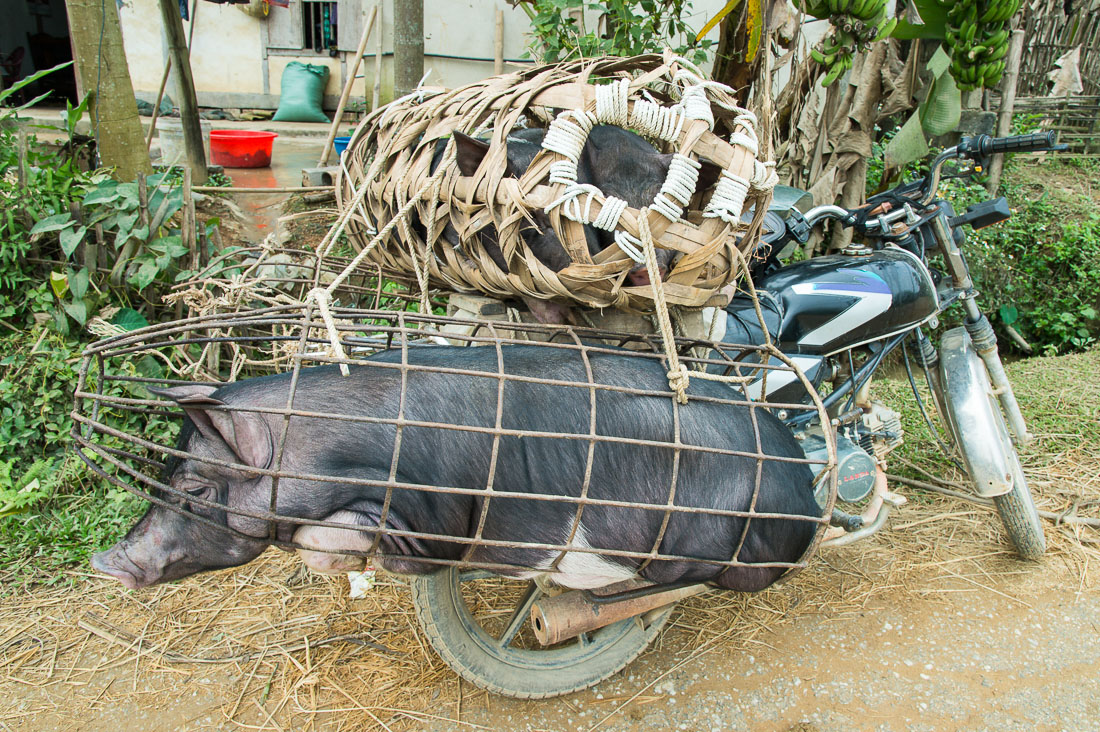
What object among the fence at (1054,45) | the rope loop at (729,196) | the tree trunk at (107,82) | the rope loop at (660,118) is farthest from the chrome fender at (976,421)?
the fence at (1054,45)

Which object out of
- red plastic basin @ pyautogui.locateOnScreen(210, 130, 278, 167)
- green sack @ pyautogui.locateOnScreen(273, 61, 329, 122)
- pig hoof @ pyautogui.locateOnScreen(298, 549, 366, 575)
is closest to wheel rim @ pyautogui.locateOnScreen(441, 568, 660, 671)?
pig hoof @ pyautogui.locateOnScreen(298, 549, 366, 575)

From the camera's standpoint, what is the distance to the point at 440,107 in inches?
84.8

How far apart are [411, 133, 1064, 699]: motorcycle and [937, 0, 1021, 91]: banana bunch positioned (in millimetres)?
693

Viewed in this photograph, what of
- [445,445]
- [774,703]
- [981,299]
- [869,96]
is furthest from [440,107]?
[981,299]

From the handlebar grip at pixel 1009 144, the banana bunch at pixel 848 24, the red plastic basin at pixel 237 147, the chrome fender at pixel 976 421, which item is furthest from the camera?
the red plastic basin at pixel 237 147

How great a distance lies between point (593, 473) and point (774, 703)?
47.6 inches

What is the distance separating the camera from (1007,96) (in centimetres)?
607

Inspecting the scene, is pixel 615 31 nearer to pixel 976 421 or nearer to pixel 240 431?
pixel 976 421

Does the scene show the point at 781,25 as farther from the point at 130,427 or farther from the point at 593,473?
the point at 130,427

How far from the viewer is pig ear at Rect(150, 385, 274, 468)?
4.92ft

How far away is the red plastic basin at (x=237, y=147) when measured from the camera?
6.25m

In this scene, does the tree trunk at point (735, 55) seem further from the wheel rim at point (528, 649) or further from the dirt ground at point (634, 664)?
the wheel rim at point (528, 649)

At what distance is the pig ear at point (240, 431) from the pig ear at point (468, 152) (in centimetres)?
84

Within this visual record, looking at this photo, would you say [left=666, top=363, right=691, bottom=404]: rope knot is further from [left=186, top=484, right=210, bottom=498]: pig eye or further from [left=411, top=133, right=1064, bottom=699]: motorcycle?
[left=186, top=484, right=210, bottom=498]: pig eye
